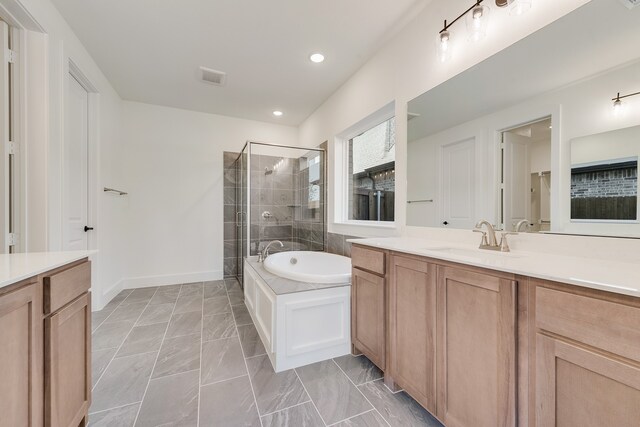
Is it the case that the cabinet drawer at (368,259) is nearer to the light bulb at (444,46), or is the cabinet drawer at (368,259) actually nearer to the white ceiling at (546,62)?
the white ceiling at (546,62)

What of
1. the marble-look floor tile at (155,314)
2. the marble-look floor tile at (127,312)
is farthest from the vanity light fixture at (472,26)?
the marble-look floor tile at (127,312)

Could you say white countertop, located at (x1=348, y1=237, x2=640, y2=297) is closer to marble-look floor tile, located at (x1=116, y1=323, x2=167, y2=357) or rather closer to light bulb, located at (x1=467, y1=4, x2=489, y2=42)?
light bulb, located at (x1=467, y1=4, x2=489, y2=42)

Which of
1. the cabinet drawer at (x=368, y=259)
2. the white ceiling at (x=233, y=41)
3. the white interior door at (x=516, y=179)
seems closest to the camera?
the white interior door at (x=516, y=179)

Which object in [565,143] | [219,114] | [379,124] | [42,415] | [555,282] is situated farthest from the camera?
[219,114]

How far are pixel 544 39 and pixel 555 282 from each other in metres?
1.19

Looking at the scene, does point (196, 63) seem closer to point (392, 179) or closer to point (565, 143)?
point (392, 179)

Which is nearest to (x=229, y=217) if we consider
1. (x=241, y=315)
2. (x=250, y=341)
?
(x=241, y=315)

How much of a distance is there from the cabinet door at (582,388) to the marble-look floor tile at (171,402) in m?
1.49

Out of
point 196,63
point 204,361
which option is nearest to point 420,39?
point 196,63

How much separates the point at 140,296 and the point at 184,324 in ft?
3.91

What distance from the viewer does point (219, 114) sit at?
380cm

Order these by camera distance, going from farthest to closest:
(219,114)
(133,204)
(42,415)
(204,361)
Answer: (219,114)
(133,204)
(204,361)
(42,415)

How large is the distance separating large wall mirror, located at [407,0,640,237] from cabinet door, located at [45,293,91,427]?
6.70 feet

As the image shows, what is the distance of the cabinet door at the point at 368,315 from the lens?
1539 millimetres
